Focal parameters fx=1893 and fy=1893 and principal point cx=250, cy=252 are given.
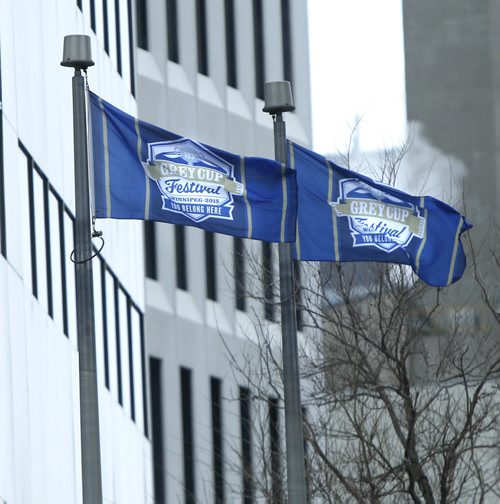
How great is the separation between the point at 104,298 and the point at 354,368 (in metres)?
8.47

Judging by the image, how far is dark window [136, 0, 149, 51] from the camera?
128 ft

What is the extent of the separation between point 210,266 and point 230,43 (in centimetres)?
532

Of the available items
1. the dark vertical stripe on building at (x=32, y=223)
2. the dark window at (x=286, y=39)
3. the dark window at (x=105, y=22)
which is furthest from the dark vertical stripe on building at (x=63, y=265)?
the dark window at (x=286, y=39)

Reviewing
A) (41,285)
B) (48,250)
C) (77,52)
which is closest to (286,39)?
(48,250)

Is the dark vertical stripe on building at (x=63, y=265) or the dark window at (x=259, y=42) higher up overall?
the dark window at (x=259, y=42)

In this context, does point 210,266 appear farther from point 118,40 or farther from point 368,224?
point 368,224

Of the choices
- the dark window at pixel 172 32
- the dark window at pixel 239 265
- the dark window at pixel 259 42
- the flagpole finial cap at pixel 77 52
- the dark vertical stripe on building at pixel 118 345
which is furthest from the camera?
the dark window at pixel 259 42

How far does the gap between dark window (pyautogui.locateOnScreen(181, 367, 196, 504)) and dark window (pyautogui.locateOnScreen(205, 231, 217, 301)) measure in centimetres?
201

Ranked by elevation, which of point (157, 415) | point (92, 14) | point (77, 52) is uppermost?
point (92, 14)

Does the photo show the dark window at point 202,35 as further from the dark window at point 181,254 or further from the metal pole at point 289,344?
the metal pole at point 289,344

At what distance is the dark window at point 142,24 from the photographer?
39.1 meters

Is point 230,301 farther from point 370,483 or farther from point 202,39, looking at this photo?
point 370,483

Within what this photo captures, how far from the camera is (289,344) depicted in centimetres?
1831

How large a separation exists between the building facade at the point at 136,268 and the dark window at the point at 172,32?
0.02m
